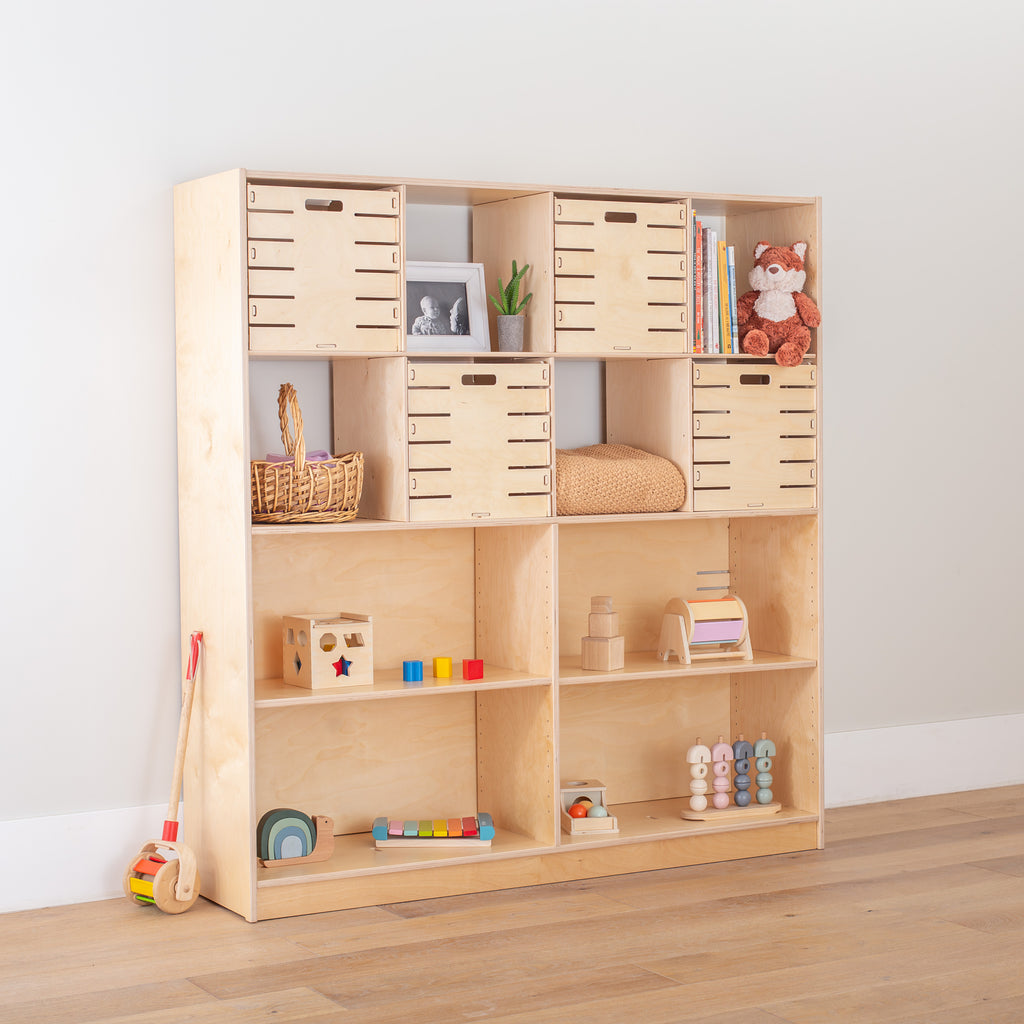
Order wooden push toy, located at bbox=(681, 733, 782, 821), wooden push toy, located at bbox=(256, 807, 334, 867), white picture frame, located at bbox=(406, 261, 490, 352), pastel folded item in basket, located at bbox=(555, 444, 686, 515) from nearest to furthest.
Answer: wooden push toy, located at bbox=(256, 807, 334, 867) < white picture frame, located at bbox=(406, 261, 490, 352) < pastel folded item in basket, located at bbox=(555, 444, 686, 515) < wooden push toy, located at bbox=(681, 733, 782, 821)

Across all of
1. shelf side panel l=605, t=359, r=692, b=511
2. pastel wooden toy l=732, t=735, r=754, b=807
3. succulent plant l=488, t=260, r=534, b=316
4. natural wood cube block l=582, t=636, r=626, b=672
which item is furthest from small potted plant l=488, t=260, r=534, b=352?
pastel wooden toy l=732, t=735, r=754, b=807

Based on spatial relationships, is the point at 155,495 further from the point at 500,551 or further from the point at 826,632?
the point at 826,632

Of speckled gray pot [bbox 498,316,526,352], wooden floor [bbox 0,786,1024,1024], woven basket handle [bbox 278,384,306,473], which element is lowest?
wooden floor [bbox 0,786,1024,1024]

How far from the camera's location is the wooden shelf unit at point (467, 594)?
10.1 feet

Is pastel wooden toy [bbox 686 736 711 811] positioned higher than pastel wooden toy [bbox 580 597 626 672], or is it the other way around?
pastel wooden toy [bbox 580 597 626 672]

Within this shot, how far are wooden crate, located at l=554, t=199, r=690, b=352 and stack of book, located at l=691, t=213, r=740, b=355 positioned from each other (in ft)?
0.18

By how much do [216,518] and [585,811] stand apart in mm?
1163

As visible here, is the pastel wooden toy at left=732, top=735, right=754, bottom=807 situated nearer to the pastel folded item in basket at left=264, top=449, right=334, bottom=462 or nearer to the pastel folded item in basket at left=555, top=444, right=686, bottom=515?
the pastel folded item in basket at left=555, top=444, right=686, bottom=515

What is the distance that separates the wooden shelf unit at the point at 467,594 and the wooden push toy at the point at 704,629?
5cm

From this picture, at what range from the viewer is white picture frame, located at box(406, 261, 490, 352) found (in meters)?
3.27

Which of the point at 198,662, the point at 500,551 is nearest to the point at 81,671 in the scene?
the point at 198,662

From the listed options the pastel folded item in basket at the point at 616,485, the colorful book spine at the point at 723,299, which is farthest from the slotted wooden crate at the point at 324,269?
the colorful book spine at the point at 723,299

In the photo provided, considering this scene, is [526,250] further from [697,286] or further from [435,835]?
[435,835]

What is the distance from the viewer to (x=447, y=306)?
3.33 meters
